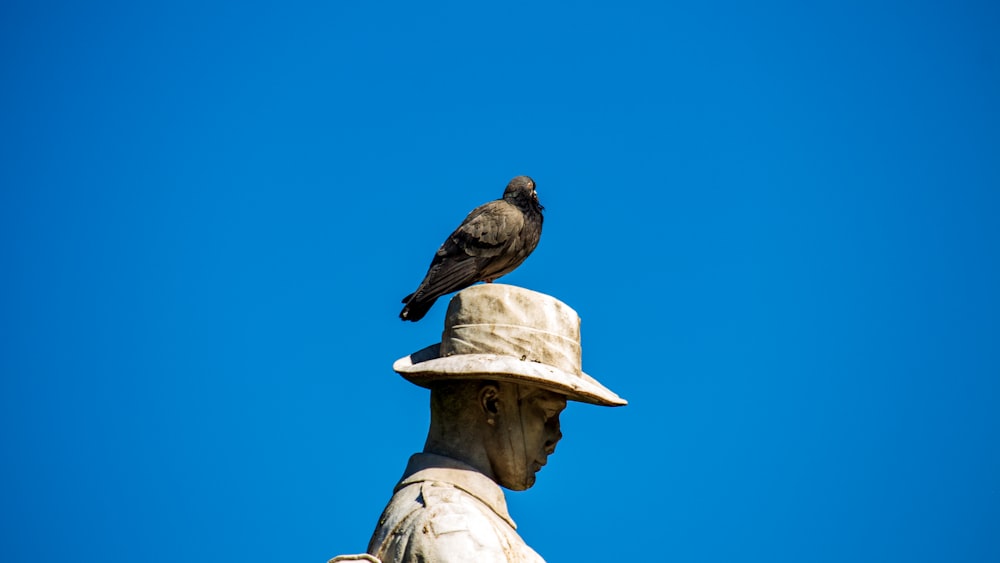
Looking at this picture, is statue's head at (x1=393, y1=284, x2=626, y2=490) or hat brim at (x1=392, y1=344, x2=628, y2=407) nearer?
hat brim at (x1=392, y1=344, x2=628, y2=407)

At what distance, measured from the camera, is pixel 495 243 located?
13.0m

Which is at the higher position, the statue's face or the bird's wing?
the bird's wing

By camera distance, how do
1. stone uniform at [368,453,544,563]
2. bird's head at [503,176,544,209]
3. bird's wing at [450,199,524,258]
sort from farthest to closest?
bird's head at [503,176,544,209] < bird's wing at [450,199,524,258] < stone uniform at [368,453,544,563]

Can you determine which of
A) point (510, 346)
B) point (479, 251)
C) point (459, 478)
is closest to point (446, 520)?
point (459, 478)

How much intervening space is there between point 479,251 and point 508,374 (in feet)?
11.0

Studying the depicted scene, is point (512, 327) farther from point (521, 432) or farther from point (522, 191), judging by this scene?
point (522, 191)

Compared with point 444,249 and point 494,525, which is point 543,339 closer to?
point 494,525

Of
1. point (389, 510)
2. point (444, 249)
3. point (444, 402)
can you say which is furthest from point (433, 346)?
point (444, 249)

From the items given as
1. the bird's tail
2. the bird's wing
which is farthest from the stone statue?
the bird's wing

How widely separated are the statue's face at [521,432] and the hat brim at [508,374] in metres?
0.12

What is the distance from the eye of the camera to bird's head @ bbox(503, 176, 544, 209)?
1449cm

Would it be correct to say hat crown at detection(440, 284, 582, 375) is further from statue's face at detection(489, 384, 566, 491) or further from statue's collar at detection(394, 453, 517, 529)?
statue's collar at detection(394, 453, 517, 529)

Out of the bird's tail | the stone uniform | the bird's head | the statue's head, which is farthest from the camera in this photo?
the bird's head

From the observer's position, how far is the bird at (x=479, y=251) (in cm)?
1246
